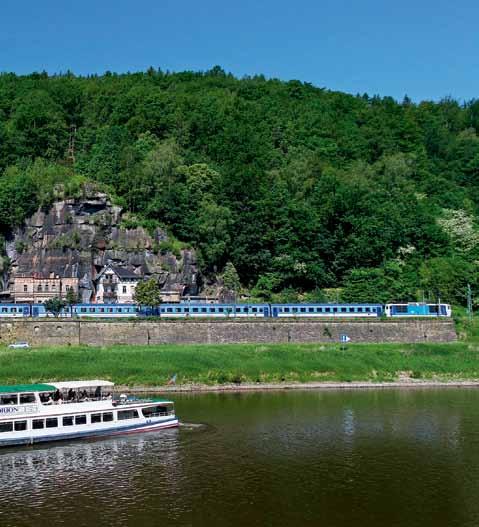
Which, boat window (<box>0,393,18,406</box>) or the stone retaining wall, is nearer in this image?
boat window (<box>0,393,18,406</box>)

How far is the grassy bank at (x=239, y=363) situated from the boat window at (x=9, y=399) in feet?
53.6

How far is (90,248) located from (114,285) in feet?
19.2

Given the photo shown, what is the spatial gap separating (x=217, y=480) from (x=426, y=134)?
124542 millimetres

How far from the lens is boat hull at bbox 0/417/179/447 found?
41031 mm

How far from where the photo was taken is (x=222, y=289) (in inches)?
3600

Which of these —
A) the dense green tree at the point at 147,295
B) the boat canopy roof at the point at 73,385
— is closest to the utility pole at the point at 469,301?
the dense green tree at the point at 147,295

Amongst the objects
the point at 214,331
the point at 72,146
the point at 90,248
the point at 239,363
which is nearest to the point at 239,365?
the point at 239,363

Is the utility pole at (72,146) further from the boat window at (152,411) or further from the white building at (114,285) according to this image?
the boat window at (152,411)

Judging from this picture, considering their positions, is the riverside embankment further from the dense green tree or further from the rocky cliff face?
the rocky cliff face

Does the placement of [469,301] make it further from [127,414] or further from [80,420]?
[80,420]

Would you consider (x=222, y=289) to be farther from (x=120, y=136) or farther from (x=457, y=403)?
(x=457, y=403)

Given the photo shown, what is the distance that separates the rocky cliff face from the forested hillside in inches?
98.2

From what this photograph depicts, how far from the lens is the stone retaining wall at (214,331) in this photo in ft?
236

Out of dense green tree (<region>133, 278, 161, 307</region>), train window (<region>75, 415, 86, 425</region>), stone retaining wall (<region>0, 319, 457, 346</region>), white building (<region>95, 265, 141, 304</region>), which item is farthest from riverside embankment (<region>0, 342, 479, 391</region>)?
white building (<region>95, 265, 141, 304</region>)
